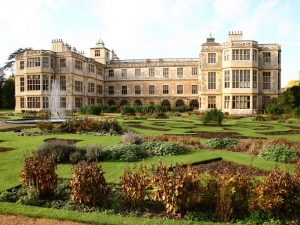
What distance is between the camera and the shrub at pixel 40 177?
7.54 meters

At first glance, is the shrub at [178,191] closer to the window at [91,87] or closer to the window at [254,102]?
the window at [254,102]

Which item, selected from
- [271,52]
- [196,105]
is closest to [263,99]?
[271,52]

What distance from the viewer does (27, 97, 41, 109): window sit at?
143ft

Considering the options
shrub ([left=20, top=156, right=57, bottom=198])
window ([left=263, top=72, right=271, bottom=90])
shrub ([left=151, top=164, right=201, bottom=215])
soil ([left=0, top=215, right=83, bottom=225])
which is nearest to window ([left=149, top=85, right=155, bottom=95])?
window ([left=263, top=72, right=271, bottom=90])

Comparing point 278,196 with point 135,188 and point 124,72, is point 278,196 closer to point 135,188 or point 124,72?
point 135,188

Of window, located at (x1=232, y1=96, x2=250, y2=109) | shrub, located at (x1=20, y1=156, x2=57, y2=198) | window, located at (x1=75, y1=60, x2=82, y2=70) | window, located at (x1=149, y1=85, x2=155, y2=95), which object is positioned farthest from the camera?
window, located at (x1=149, y1=85, x2=155, y2=95)

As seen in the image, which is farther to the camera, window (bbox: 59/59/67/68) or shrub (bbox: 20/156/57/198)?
window (bbox: 59/59/67/68)

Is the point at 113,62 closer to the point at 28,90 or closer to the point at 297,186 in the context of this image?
the point at 28,90

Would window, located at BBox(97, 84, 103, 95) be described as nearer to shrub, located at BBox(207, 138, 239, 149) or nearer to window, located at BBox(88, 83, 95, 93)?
window, located at BBox(88, 83, 95, 93)

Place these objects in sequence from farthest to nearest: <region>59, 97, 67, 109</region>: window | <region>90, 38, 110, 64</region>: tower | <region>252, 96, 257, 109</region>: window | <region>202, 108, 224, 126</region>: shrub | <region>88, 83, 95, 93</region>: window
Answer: <region>90, 38, 110, 64</region>: tower → <region>88, 83, 95, 93</region>: window → <region>59, 97, 67, 109</region>: window → <region>252, 96, 257, 109</region>: window → <region>202, 108, 224, 126</region>: shrub

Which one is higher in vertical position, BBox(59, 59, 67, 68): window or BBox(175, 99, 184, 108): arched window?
BBox(59, 59, 67, 68): window

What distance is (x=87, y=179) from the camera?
6992mm

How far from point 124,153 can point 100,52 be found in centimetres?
4904

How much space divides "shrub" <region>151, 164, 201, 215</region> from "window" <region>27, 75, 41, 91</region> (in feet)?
129
